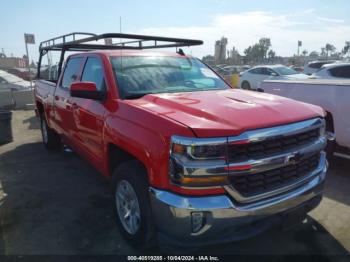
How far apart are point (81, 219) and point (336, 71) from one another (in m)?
9.48

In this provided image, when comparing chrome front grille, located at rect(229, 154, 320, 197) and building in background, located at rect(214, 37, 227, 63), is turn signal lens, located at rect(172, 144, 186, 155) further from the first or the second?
building in background, located at rect(214, 37, 227, 63)

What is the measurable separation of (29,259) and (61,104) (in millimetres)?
2479

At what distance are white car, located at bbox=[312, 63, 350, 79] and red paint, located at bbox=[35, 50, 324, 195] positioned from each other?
7943 mm

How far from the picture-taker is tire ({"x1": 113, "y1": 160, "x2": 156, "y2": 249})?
2729 mm

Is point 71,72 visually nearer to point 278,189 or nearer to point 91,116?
point 91,116

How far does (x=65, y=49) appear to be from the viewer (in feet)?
19.1

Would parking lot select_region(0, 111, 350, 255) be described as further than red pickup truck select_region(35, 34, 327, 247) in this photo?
Yes

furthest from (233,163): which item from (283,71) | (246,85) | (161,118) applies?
(246,85)

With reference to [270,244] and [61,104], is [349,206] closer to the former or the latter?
[270,244]

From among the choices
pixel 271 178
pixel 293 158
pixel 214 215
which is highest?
pixel 293 158

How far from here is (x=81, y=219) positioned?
375 centimetres

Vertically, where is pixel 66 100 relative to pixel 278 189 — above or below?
above

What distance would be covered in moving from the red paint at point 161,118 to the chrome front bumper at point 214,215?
8cm

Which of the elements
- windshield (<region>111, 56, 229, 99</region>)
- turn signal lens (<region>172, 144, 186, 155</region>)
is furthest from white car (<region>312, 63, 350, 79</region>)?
turn signal lens (<region>172, 144, 186, 155</region>)
